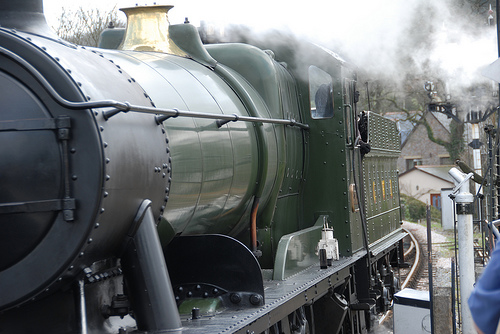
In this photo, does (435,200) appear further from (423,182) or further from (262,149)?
(262,149)

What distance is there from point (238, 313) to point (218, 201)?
844 mm

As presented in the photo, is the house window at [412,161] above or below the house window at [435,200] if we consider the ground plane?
above

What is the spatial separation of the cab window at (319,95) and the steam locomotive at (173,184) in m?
0.02

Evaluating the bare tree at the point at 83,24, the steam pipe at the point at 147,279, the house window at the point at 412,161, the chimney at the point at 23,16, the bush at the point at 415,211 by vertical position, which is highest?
the bare tree at the point at 83,24

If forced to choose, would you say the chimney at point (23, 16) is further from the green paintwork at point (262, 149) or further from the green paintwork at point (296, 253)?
the green paintwork at point (296, 253)

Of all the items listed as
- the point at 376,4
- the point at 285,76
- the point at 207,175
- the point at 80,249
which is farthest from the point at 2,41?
the point at 376,4

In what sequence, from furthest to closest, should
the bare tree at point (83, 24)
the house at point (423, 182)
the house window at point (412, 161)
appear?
the house window at point (412, 161) → the house at point (423, 182) → the bare tree at point (83, 24)

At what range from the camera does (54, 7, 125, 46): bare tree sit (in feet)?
67.5

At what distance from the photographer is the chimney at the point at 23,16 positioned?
352 centimetres

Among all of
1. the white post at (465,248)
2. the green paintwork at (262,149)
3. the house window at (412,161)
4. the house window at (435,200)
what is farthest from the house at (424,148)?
the white post at (465,248)

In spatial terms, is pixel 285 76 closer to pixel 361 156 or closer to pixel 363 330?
pixel 361 156

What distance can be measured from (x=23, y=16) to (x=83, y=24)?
58.9ft

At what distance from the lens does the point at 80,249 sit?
3.20m

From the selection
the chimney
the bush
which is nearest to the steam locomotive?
the chimney
